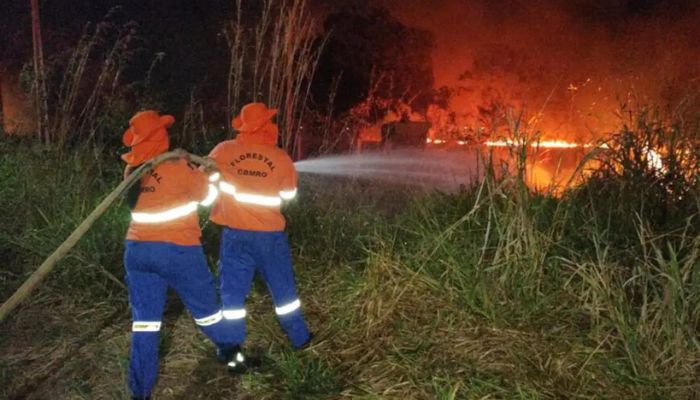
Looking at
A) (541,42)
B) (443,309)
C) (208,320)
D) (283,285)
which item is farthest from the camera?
(541,42)

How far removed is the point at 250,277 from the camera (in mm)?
3932

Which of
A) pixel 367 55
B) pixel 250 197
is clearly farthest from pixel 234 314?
pixel 367 55

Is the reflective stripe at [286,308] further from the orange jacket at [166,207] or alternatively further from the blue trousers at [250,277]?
the orange jacket at [166,207]

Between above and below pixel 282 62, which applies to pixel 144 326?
below

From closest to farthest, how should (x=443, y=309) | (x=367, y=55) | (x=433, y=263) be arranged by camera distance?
(x=443, y=309)
(x=433, y=263)
(x=367, y=55)

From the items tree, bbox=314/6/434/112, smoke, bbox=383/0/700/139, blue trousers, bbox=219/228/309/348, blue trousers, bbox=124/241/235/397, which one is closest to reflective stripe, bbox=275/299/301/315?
blue trousers, bbox=219/228/309/348

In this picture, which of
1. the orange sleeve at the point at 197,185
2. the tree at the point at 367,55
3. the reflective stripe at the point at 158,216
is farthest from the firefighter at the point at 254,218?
the tree at the point at 367,55

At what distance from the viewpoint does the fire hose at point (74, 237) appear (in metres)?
2.75

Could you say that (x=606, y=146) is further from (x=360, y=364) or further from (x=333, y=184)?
(x=333, y=184)

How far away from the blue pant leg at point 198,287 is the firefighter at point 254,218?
0.48 feet

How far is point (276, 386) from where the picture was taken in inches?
138

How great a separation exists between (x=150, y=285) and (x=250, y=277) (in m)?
0.69

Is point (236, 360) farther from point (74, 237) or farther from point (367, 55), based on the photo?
point (367, 55)

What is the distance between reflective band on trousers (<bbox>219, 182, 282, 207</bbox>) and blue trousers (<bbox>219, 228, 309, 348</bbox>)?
19cm
